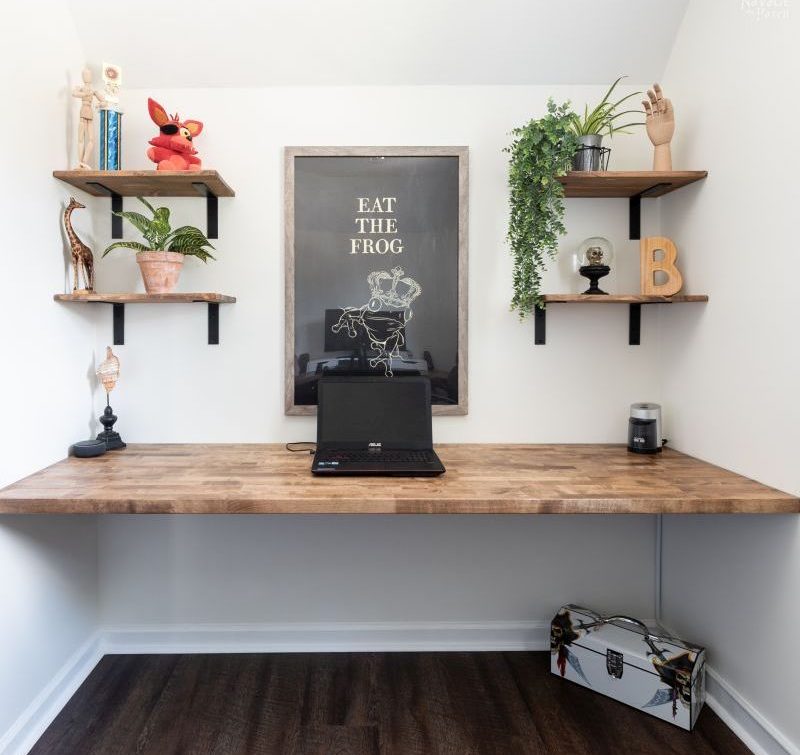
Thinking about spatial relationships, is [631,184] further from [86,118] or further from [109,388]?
[109,388]

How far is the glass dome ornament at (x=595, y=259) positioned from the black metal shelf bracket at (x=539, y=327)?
19cm

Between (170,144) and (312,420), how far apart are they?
110 cm

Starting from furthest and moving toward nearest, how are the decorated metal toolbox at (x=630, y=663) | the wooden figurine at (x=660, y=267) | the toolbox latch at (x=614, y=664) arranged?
the wooden figurine at (x=660, y=267) < the toolbox latch at (x=614, y=664) < the decorated metal toolbox at (x=630, y=663)

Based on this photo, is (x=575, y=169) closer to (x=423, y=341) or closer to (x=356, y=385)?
(x=423, y=341)

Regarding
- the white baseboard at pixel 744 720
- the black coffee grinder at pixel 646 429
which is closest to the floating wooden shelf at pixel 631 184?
the black coffee grinder at pixel 646 429

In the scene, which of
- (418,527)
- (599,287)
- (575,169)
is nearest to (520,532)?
(418,527)

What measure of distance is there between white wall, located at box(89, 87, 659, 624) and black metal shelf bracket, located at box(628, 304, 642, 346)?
0.02 meters

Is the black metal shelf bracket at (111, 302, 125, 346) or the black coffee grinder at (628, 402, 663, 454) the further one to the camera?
the black metal shelf bracket at (111, 302, 125, 346)

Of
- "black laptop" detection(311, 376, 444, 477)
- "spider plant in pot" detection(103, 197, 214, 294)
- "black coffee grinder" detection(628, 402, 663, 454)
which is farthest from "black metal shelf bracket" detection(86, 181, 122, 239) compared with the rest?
"black coffee grinder" detection(628, 402, 663, 454)

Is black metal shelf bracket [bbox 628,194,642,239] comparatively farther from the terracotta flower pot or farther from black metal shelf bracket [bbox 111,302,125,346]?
black metal shelf bracket [bbox 111,302,125,346]

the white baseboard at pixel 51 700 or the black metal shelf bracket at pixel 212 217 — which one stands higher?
the black metal shelf bracket at pixel 212 217

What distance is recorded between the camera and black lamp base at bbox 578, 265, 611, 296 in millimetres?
2029

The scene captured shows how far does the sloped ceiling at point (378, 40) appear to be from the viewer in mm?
1938

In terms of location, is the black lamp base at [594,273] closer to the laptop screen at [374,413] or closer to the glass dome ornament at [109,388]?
the laptop screen at [374,413]
